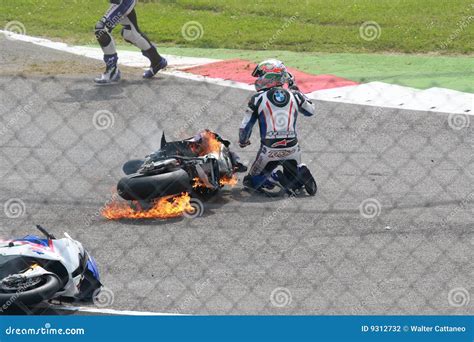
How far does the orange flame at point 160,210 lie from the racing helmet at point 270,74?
5.46 ft

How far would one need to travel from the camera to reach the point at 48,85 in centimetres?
1426

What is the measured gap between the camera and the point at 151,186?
9266mm

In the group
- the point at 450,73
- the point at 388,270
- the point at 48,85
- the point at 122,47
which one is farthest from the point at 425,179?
the point at 122,47

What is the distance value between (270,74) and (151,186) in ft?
6.34

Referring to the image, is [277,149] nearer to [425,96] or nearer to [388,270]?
[388,270]

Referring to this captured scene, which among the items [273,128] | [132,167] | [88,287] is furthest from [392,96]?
[88,287]

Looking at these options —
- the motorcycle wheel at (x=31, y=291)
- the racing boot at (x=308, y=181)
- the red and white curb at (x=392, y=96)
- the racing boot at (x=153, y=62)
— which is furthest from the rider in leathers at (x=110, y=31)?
the motorcycle wheel at (x=31, y=291)

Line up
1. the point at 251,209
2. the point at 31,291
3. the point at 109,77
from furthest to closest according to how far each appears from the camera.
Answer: the point at 109,77, the point at 251,209, the point at 31,291

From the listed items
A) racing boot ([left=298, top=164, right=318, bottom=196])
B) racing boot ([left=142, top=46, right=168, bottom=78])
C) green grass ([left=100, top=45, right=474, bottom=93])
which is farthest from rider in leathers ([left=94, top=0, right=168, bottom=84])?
racing boot ([left=298, top=164, right=318, bottom=196])

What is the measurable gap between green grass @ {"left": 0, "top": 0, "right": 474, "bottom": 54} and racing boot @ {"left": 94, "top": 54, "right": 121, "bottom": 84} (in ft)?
9.78

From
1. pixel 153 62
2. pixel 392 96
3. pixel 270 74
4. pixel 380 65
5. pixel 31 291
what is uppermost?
pixel 31 291

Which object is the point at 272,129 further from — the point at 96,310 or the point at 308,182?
the point at 96,310

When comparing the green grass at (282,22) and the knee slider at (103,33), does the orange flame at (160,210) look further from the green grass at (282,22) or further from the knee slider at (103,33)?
the green grass at (282,22)

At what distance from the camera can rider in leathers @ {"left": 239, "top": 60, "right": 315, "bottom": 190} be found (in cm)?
1022
